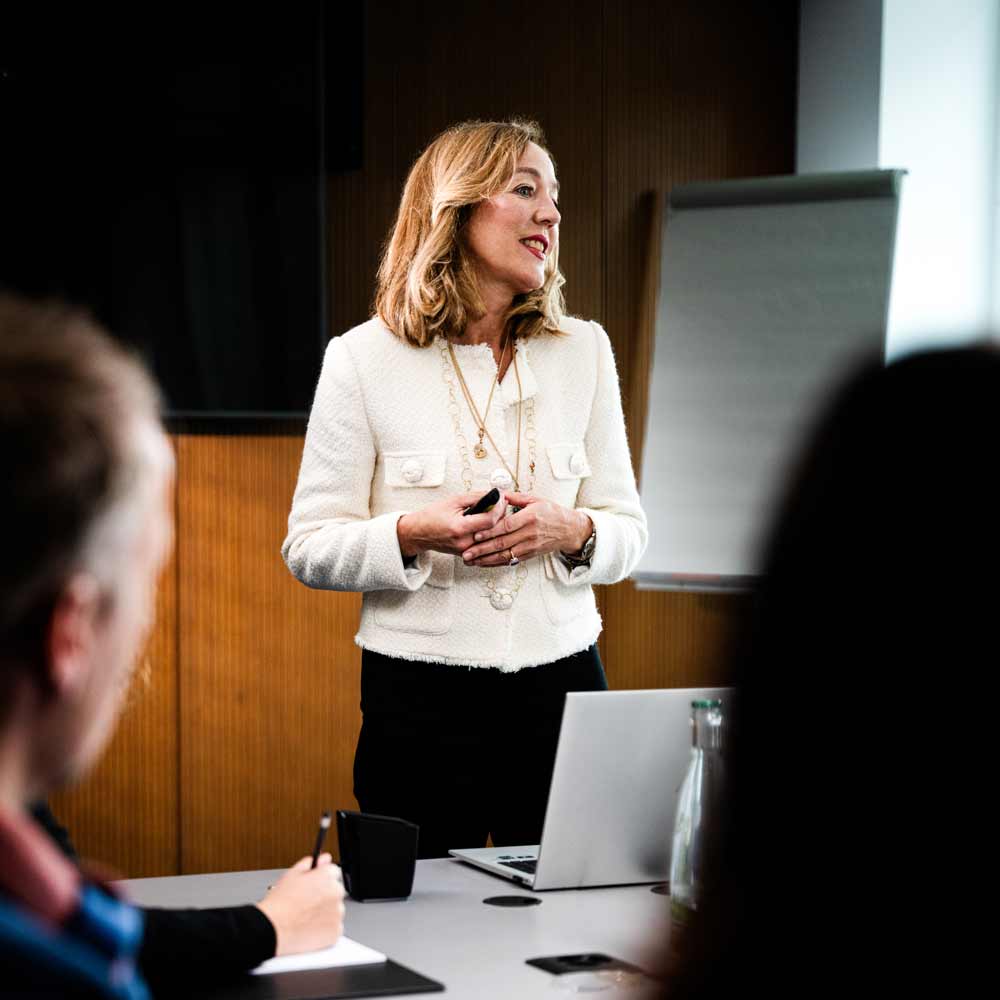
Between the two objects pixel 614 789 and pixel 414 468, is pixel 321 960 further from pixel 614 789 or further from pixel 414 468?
pixel 414 468

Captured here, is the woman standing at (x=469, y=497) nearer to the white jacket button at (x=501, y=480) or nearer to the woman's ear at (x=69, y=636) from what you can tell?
the white jacket button at (x=501, y=480)

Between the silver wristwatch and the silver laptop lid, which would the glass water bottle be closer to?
the silver laptop lid

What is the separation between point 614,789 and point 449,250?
1.20 meters

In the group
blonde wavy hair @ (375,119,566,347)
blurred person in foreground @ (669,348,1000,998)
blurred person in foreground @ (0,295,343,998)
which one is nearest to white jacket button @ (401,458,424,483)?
blonde wavy hair @ (375,119,566,347)

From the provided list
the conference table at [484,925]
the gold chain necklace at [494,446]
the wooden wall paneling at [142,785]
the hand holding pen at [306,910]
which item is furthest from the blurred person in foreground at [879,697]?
the wooden wall paneling at [142,785]

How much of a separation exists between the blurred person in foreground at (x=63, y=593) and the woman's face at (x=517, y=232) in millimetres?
1982

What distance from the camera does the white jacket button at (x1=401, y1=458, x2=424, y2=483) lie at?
262cm

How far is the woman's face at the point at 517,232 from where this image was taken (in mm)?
2738

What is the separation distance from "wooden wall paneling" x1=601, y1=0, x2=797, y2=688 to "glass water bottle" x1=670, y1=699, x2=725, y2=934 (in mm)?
2598

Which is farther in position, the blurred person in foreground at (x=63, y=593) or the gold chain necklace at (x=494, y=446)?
the gold chain necklace at (x=494, y=446)

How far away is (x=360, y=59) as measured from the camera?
3.88m

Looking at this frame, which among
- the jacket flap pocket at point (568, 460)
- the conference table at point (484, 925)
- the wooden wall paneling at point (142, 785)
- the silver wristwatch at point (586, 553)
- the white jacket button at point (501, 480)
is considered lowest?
the wooden wall paneling at point (142, 785)

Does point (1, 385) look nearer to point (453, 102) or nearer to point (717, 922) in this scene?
point (717, 922)

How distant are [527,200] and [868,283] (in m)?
1.53
